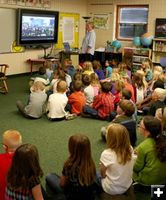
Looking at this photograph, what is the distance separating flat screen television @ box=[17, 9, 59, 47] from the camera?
8016 mm

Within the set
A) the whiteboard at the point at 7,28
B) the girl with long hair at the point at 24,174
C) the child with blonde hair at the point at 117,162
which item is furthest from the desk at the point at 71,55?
the girl with long hair at the point at 24,174

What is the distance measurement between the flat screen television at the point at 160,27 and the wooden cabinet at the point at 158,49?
9.0 inches

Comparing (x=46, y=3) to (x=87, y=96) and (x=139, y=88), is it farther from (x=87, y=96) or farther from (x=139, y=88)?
(x=139, y=88)

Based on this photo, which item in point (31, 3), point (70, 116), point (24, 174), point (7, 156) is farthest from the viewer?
point (31, 3)

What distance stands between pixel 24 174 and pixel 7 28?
6.58m

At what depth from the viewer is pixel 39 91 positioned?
4.90 metres

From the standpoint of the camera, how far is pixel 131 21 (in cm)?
955

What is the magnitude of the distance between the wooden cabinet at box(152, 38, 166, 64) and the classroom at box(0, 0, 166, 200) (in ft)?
0.09

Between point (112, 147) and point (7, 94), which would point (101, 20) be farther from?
point (112, 147)

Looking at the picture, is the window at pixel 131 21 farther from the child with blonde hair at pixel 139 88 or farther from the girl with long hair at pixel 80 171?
the girl with long hair at pixel 80 171

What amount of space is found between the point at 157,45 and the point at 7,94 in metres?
4.46

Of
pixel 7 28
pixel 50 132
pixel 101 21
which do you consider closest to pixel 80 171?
pixel 50 132

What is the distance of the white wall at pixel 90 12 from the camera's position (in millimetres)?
8250

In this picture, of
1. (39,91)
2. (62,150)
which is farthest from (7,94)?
(62,150)
